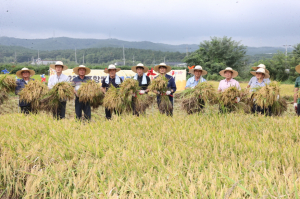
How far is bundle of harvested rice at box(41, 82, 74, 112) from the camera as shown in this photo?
556 centimetres

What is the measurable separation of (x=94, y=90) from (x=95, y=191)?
408 centimetres

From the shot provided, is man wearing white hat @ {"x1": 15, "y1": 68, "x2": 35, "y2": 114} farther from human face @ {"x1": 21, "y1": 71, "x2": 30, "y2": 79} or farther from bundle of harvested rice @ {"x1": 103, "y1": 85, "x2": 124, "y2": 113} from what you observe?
bundle of harvested rice @ {"x1": 103, "y1": 85, "x2": 124, "y2": 113}

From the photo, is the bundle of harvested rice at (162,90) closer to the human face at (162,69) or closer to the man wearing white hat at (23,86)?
the human face at (162,69)

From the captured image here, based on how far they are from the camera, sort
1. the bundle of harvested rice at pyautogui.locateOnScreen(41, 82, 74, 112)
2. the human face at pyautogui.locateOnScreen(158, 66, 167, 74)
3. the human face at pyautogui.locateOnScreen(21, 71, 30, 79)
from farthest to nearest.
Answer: the human face at pyautogui.locateOnScreen(21, 71, 30, 79) < the human face at pyautogui.locateOnScreen(158, 66, 167, 74) < the bundle of harvested rice at pyautogui.locateOnScreen(41, 82, 74, 112)

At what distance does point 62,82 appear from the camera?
223 inches

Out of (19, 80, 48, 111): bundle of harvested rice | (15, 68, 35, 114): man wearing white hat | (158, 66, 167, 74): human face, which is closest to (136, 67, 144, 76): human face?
(158, 66, 167, 74): human face

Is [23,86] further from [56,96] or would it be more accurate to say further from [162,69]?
[162,69]

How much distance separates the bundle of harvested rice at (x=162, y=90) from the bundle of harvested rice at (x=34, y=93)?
2.47 m

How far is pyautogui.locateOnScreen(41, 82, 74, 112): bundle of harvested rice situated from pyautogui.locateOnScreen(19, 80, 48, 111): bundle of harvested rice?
13 centimetres

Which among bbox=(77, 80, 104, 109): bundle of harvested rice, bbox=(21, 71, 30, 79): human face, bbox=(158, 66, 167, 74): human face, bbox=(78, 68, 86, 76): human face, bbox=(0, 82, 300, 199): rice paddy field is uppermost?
bbox=(158, 66, 167, 74): human face

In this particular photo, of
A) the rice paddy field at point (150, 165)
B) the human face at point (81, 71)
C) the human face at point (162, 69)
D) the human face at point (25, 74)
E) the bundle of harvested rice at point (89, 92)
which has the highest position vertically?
the human face at point (162, 69)

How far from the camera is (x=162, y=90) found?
5.51 m

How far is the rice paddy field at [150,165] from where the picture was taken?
1729 mm

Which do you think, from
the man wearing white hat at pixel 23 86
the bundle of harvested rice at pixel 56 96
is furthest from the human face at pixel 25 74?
the bundle of harvested rice at pixel 56 96
